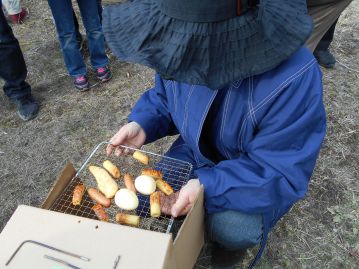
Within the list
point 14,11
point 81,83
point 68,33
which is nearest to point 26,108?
point 81,83

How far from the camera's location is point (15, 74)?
302cm

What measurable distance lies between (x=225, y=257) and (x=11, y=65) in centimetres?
224

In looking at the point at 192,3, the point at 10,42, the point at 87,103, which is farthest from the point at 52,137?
the point at 192,3

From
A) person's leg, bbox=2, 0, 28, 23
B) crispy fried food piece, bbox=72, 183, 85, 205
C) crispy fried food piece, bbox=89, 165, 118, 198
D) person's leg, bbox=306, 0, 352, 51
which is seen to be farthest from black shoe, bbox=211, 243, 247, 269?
person's leg, bbox=2, 0, 28, 23

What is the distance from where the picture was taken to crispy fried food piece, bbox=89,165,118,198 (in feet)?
5.04

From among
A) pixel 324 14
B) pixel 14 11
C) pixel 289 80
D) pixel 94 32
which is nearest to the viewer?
pixel 289 80

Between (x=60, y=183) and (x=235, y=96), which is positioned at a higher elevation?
(x=235, y=96)

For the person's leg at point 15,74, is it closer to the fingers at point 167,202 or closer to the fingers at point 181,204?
the fingers at point 167,202

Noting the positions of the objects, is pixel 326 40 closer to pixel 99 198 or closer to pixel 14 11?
pixel 99 198

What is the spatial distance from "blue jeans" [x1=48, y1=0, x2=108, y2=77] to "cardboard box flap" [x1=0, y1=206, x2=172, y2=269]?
2252 millimetres

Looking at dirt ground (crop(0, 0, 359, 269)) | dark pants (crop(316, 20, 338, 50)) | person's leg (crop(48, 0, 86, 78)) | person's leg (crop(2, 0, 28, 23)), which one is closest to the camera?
dirt ground (crop(0, 0, 359, 269))

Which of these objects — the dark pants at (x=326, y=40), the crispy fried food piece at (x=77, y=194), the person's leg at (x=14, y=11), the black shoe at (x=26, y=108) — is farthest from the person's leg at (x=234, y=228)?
the person's leg at (x=14, y=11)

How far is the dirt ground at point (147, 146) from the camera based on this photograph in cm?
210

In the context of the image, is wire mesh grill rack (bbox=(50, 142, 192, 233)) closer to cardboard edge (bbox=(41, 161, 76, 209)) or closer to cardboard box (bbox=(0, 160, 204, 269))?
cardboard edge (bbox=(41, 161, 76, 209))
